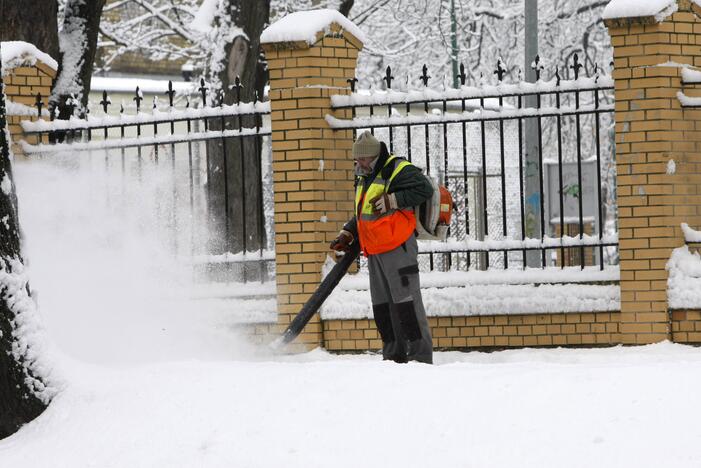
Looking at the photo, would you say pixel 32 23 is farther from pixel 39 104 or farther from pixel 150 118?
pixel 150 118

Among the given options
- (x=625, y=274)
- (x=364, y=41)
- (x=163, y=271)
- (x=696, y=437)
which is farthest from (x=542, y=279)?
(x=696, y=437)

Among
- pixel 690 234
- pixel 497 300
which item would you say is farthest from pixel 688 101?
pixel 497 300

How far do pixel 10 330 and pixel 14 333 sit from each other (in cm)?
3

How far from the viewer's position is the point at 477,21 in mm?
23859

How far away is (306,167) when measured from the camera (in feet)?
31.6

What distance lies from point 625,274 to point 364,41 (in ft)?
8.94

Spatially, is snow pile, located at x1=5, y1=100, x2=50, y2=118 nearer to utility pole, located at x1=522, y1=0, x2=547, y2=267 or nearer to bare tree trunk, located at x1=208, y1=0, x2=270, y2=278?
bare tree trunk, located at x1=208, y1=0, x2=270, y2=278

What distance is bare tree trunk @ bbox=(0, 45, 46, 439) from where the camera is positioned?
21.9 ft

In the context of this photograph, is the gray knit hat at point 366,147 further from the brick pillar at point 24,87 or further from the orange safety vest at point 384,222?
the brick pillar at point 24,87

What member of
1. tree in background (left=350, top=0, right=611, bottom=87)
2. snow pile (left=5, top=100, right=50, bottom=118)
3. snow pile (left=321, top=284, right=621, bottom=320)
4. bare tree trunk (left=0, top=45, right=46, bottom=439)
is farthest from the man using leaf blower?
tree in background (left=350, top=0, right=611, bottom=87)

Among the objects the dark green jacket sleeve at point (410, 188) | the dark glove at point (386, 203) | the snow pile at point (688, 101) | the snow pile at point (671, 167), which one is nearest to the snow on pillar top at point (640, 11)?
the snow pile at point (688, 101)

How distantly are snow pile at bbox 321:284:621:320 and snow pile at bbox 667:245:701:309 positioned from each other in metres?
0.38

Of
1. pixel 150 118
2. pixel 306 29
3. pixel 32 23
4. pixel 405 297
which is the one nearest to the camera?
pixel 405 297

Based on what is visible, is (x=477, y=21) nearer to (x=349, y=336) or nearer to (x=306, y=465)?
(x=349, y=336)
